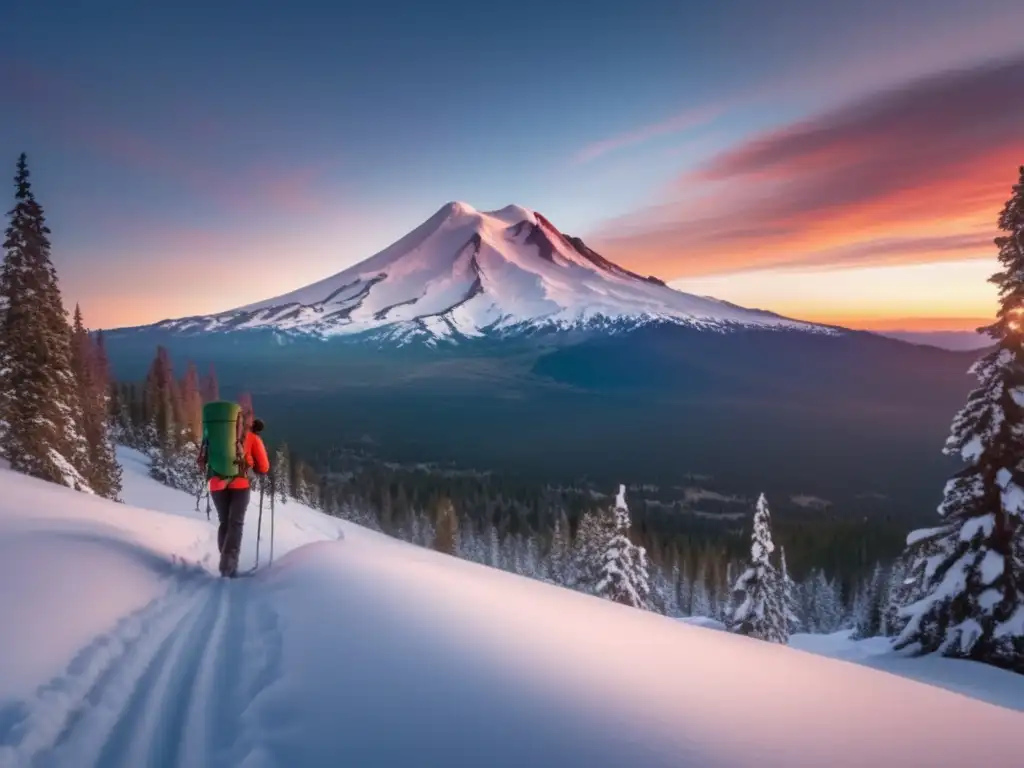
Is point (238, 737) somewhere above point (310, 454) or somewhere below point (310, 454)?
above

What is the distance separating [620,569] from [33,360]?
28.2m

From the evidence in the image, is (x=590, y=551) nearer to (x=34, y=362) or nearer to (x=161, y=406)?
(x=34, y=362)

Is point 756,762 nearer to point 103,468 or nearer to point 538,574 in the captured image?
point 103,468

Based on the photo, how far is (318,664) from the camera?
460 cm

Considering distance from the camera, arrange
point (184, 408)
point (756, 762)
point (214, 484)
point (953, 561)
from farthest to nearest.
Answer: point (184, 408) → point (953, 561) → point (214, 484) → point (756, 762)

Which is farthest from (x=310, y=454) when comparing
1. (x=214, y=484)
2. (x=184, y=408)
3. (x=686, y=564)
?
(x=214, y=484)

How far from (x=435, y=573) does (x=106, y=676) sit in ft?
14.8

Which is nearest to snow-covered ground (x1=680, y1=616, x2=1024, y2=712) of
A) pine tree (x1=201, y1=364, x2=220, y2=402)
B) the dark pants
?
the dark pants

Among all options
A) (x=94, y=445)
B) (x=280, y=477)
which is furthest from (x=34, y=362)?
(x=280, y=477)

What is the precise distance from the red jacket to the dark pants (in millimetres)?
104

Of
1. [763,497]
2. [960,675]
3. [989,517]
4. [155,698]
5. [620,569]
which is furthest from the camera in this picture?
[620,569]

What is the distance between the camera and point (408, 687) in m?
4.19

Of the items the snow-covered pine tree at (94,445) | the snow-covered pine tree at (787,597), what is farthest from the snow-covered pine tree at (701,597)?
the snow-covered pine tree at (94,445)

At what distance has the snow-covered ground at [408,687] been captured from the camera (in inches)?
139
